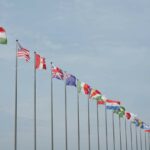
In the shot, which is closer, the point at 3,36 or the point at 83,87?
the point at 3,36

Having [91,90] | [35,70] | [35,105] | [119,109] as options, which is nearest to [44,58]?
[35,70]

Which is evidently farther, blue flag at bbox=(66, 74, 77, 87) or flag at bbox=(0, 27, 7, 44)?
blue flag at bbox=(66, 74, 77, 87)

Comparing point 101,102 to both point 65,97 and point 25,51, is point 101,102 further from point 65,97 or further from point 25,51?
point 25,51

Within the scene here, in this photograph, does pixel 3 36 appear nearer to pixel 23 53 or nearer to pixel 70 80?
pixel 23 53

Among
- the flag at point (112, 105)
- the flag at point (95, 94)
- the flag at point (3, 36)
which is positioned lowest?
the flag at point (112, 105)

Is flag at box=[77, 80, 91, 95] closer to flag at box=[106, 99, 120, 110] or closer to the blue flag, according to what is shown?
the blue flag

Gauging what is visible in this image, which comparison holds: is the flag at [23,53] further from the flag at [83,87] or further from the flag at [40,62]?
the flag at [83,87]

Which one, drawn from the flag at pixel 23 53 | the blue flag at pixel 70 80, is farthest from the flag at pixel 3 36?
the blue flag at pixel 70 80

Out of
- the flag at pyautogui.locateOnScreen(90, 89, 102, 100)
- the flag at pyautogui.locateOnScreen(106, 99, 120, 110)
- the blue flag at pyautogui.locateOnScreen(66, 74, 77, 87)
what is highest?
the blue flag at pyautogui.locateOnScreen(66, 74, 77, 87)

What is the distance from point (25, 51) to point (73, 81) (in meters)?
12.9

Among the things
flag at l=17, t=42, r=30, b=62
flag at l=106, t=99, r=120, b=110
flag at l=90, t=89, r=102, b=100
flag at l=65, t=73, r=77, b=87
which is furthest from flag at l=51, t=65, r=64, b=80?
flag at l=106, t=99, r=120, b=110

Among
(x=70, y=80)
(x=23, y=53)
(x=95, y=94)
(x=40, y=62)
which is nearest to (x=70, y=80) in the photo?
(x=70, y=80)

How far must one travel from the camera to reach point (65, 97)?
5447 centimetres

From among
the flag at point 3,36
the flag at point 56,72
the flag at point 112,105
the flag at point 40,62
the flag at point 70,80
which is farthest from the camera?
the flag at point 112,105
